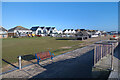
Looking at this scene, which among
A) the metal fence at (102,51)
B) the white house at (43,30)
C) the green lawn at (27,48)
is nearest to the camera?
the metal fence at (102,51)

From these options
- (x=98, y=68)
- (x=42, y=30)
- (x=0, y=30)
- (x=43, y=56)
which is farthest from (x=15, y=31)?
(x=98, y=68)

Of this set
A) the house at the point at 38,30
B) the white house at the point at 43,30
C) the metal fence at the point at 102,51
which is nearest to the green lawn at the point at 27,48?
the metal fence at the point at 102,51

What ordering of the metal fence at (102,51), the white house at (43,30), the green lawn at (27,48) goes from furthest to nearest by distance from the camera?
1. the white house at (43,30)
2. the green lawn at (27,48)
3. the metal fence at (102,51)

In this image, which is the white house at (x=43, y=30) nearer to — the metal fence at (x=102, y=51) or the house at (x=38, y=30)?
the house at (x=38, y=30)

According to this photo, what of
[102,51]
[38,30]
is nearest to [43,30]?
[38,30]

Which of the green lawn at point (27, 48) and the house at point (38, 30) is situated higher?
the house at point (38, 30)

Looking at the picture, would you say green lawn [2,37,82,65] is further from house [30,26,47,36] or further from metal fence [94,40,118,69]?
house [30,26,47,36]

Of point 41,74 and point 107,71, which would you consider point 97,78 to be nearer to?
point 107,71

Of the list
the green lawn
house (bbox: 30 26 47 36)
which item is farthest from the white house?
the green lawn

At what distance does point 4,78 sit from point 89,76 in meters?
4.49

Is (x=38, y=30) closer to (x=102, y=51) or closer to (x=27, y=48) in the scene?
(x=27, y=48)

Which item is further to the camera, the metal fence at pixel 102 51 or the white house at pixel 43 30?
the white house at pixel 43 30

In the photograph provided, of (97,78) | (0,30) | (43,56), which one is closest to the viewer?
(97,78)

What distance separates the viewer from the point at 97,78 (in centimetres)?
549
